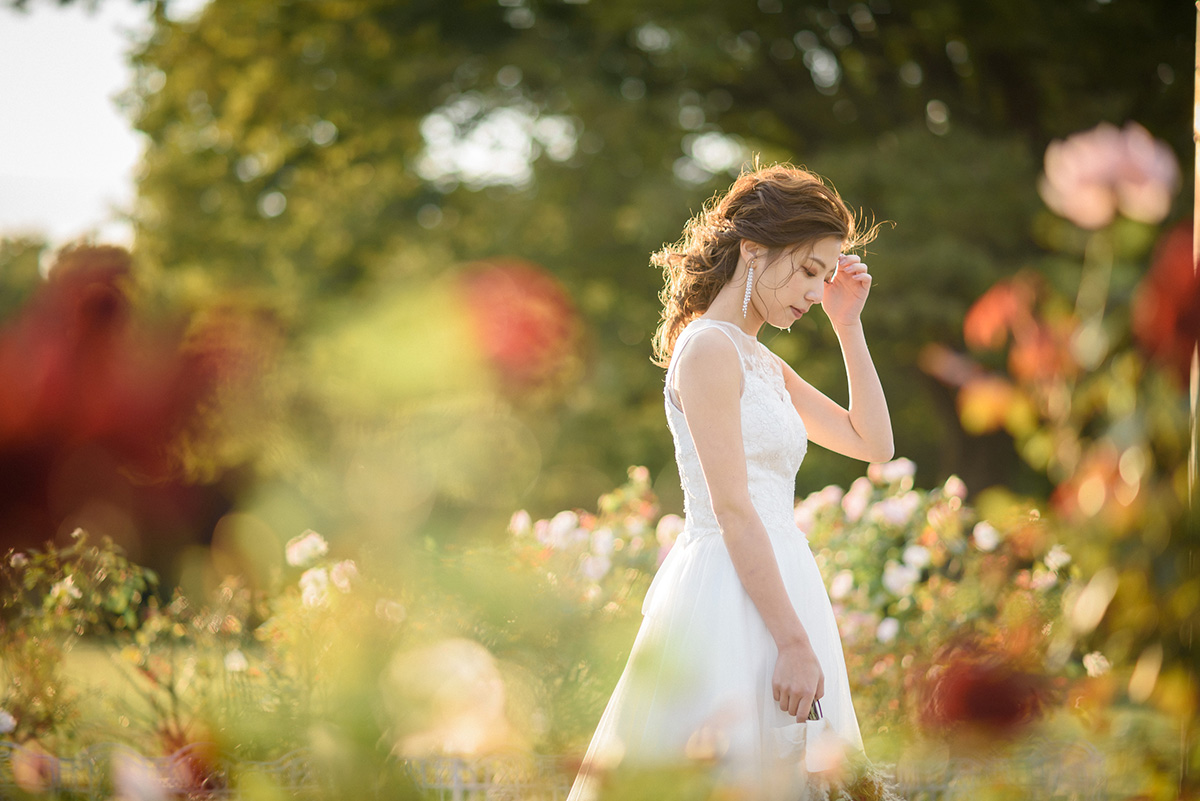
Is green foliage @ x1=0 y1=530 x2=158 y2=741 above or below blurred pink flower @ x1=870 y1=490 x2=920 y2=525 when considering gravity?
above

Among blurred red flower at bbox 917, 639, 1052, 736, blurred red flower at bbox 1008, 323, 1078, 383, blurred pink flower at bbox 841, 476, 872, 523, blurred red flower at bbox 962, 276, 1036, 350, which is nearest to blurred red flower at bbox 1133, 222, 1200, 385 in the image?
blurred red flower at bbox 1008, 323, 1078, 383

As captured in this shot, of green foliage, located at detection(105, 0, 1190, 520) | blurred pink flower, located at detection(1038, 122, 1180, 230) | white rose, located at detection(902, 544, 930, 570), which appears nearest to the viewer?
blurred pink flower, located at detection(1038, 122, 1180, 230)

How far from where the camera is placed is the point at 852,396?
108 inches

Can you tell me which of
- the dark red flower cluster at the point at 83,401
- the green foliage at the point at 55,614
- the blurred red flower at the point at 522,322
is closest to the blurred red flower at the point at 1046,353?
the dark red flower cluster at the point at 83,401

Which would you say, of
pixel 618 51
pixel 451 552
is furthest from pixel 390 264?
pixel 451 552

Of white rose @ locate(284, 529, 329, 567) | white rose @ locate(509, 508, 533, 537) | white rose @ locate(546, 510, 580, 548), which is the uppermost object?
white rose @ locate(284, 529, 329, 567)

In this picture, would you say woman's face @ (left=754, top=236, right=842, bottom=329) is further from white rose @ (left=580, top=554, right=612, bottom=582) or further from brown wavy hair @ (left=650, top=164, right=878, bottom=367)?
white rose @ (left=580, top=554, right=612, bottom=582)

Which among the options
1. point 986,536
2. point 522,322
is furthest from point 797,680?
point 522,322

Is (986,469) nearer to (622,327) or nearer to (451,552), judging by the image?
(622,327)

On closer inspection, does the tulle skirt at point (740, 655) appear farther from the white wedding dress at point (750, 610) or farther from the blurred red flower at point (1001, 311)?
the blurred red flower at point (1001, 311)

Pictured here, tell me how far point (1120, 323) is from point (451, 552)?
1.06m

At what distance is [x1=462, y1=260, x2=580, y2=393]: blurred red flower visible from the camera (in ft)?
44.1

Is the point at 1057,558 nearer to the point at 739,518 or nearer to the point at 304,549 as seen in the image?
the point at 739,518

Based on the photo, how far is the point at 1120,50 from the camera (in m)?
11.2
